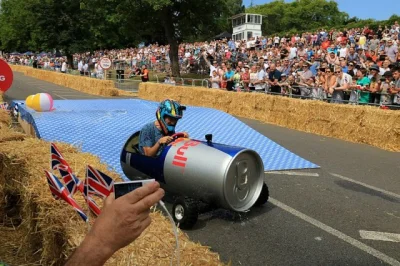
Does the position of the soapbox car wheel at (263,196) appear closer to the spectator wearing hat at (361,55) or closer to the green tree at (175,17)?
the spectator wearing hat at (361,55)

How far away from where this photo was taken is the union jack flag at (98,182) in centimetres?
305

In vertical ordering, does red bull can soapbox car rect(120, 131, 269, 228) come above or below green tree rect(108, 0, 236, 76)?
below

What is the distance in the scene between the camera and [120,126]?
1134 cm

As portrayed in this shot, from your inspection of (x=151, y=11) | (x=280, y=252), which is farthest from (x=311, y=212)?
(x=151, y=11)

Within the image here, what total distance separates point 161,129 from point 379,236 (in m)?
3.39

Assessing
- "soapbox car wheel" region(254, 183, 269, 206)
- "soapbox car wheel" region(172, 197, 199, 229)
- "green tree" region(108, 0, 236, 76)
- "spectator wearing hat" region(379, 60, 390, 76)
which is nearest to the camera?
"soapbox car wheel" region(172, 197, 199, 229)

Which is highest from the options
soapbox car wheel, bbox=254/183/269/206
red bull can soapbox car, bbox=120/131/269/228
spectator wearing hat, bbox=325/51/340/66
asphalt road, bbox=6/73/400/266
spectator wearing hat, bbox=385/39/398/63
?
spectator wearing hat, bbox=385/39/398/63

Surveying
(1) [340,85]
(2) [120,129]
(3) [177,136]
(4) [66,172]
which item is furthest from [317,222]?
(1) [340,85]

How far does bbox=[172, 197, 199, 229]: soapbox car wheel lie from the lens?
17.9 feet

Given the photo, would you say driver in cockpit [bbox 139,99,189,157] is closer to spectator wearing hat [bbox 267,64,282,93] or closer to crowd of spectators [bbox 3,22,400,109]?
crowd of spectators [bbox 3,22,400,109]

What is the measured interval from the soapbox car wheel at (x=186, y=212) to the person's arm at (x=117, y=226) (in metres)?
3.73

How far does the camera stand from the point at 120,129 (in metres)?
11.0

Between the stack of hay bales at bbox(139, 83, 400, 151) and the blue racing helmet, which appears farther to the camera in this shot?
the stack of hay bales at bbox(139, 83, 400, 151)

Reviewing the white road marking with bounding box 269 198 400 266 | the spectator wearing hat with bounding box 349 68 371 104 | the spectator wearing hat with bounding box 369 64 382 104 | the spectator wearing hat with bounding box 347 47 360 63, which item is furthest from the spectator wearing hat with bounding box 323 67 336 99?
the white road marking with bounding box 269 198 400 266
